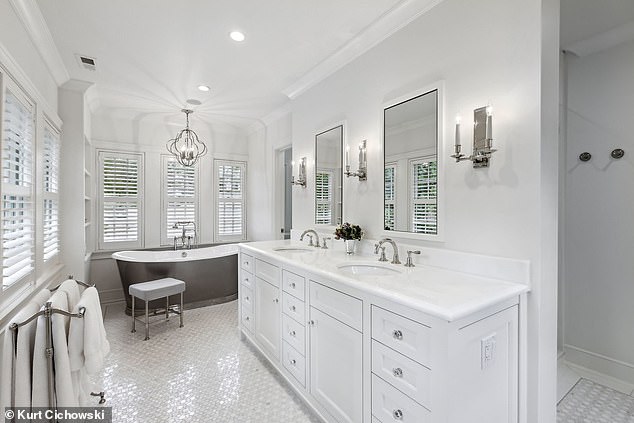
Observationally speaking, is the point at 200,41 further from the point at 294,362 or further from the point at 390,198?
the point at 294,362

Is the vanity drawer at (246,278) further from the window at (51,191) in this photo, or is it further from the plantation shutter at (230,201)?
the plantation shutter at (230,201)

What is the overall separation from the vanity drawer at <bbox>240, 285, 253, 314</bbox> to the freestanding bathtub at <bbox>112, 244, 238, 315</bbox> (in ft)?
4.04

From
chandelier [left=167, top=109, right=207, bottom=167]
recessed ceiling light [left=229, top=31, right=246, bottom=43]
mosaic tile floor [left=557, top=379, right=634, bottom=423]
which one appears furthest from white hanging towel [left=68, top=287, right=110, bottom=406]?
chandelier [left=167, top=109, right=207, bottom=167]

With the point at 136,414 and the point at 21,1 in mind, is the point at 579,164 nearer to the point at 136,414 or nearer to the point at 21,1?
the point at 136,414

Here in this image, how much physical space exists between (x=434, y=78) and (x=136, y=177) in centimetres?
440

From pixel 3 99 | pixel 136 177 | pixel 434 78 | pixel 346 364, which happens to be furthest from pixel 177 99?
pixel 346 364

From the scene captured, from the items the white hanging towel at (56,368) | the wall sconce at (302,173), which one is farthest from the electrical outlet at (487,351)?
the wall sconce at (302,173)

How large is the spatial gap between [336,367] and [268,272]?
1.01m

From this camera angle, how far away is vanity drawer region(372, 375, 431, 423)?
123cm

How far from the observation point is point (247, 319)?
290 centimetres

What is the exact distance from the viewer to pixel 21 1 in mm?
1909

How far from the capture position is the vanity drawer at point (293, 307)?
6.58ft

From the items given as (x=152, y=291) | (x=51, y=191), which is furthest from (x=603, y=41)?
(x=51, y=191)

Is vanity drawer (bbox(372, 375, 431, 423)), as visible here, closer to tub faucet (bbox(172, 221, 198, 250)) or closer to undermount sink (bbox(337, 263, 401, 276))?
undermount sink (bbox(337, 263, 401, 276))
